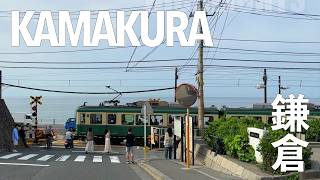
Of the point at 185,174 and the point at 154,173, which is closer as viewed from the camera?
the point at 185,174

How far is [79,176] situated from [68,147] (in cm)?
2151

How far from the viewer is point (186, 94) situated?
19.4 metres

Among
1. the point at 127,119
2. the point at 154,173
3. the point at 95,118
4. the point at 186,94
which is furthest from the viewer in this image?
the point at 95,118

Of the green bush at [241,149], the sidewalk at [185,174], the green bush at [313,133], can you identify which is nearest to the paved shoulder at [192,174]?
the sidewalk at [185,174]

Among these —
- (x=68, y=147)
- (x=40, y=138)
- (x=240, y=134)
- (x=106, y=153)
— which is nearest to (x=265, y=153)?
(x=240, y=134)

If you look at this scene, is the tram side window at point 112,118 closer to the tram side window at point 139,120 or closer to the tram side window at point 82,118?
the tram side window at point 139,120

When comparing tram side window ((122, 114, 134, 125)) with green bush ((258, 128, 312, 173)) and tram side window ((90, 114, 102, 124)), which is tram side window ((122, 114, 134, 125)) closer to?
tram side window ((90, 114, 102, 124))

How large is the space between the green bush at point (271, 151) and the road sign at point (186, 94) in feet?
13.0

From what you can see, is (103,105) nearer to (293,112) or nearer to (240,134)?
(240,134)

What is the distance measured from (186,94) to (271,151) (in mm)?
4807

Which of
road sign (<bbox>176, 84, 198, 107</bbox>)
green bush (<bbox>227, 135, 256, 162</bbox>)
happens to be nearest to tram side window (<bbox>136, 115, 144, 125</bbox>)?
green bush (<bbox>227, 135, 256, 162</bbox>)

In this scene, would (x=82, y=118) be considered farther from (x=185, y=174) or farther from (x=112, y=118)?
(x=185, y=174)

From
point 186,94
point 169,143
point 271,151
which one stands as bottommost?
point 169,143

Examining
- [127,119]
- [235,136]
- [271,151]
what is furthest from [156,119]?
[271,151]
